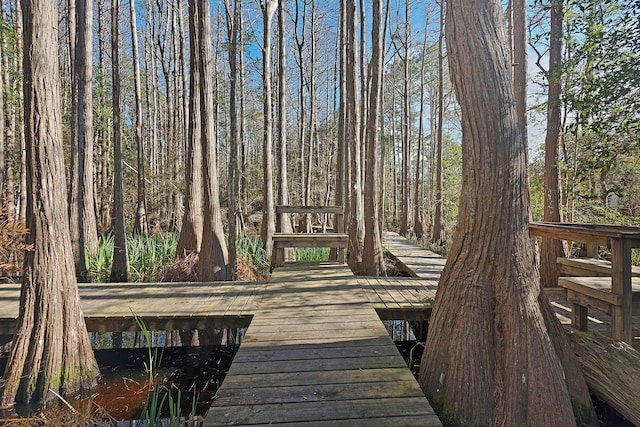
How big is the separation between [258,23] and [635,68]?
1637 cm

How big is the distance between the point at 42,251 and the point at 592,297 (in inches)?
186

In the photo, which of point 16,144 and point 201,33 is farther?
point 16,144

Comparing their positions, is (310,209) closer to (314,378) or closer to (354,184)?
(354,184)

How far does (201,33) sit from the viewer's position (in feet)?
19.9

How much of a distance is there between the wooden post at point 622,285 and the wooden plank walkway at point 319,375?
174cm

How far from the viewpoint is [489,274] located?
8.13 ft

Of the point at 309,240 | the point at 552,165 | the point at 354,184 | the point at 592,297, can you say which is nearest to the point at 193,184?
the point at 309,240

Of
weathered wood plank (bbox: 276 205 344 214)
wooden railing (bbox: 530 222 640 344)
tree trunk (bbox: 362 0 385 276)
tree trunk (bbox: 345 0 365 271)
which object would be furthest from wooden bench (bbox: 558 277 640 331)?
tree trunk (bbox: 345 0 365 271)

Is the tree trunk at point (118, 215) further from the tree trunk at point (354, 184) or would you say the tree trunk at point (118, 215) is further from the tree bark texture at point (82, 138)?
the tree trunk at point (354, 184)

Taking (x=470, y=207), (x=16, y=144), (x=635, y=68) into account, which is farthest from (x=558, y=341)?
(x=16, y=144)

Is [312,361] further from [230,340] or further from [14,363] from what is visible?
[230,340]

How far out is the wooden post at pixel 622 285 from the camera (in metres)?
2.56

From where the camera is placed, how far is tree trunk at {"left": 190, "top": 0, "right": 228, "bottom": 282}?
239 inches

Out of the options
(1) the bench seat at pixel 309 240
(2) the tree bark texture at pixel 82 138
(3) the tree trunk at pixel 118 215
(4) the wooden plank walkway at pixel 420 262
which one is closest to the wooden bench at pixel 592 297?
(4) the wooden plank walkway at pixel 420 262
